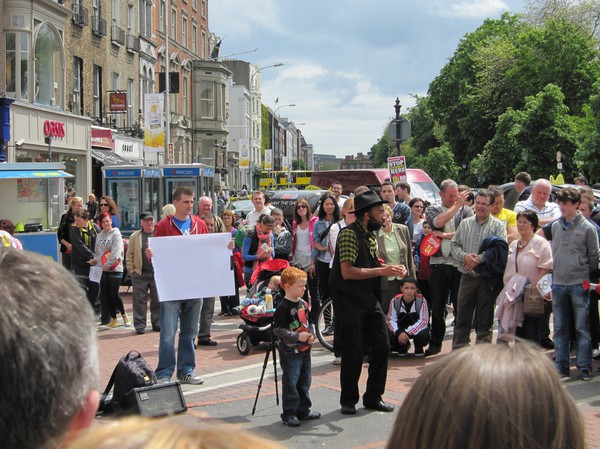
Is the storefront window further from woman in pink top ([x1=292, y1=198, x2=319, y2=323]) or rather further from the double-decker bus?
the double-decker bus

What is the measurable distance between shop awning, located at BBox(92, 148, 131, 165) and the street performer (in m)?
26.2

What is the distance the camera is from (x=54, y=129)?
27547mm

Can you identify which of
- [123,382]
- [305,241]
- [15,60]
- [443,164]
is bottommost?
[123,382]

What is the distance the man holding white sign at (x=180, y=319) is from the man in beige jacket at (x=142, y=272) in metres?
3.70

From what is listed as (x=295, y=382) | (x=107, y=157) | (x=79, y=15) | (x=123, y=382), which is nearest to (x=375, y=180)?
(x=107, y=157)

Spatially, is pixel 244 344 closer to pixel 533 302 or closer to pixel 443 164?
pixel 533 302

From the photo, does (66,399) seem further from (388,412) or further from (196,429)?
(388,412)

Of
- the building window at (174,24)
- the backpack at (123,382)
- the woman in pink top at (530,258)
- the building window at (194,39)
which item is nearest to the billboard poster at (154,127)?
the building window at (174,24)

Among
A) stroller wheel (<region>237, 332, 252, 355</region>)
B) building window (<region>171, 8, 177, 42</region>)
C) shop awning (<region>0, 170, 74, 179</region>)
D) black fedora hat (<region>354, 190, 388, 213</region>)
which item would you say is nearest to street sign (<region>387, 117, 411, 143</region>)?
shop awning (<region>0, 170, 74, 179</region>)

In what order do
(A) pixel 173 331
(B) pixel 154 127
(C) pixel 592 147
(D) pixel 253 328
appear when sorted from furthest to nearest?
(C) pixel 592 147, (B) pixel 154 127, (D) pixel 253 328, (A) pixel 173 331

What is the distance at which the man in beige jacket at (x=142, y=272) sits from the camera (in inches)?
477

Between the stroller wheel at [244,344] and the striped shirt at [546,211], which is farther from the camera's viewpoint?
the striped shirt at [546,211]

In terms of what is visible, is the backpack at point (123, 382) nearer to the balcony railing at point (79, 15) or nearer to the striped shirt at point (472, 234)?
the striped shirt at point (472, 234)

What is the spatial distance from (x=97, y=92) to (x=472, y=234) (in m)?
28.1
